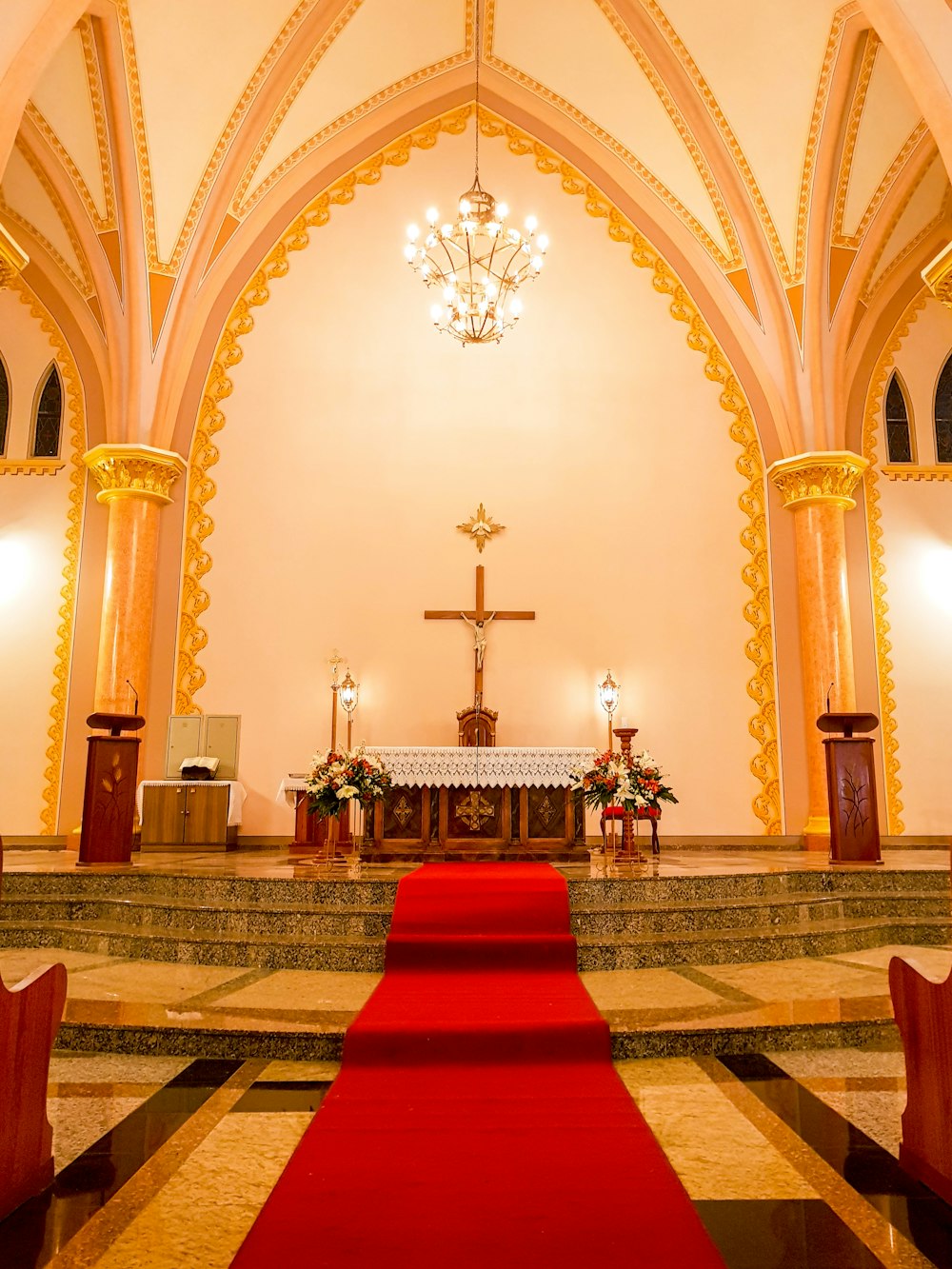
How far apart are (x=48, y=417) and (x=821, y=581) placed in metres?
9.86

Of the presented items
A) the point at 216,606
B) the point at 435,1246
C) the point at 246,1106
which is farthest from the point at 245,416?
the point at 435,1246

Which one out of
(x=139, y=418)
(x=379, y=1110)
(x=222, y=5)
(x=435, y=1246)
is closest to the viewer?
(x=435, y=1246)

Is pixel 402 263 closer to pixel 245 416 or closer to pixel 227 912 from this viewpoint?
pixel 245 416

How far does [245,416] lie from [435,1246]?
34.6 feet

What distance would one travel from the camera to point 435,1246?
2.24m

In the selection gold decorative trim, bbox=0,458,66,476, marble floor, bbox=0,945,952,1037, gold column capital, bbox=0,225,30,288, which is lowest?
marble floor, bbox=0,945,952,1037

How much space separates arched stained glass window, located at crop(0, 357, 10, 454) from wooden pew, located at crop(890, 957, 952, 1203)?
12.0m

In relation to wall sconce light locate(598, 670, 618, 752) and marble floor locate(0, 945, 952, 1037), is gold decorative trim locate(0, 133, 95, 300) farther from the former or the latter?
marble floor locate(0, 945, 952, 1037)

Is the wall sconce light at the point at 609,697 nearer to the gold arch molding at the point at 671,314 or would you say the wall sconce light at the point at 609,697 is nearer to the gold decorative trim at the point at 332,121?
the gold arch molding at the point at 671,314

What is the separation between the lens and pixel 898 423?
39.3 ft

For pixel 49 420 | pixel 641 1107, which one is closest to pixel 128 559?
pixel 49 420

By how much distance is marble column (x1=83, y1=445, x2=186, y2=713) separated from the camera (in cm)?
1043

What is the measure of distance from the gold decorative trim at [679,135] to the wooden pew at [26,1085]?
1147 cm

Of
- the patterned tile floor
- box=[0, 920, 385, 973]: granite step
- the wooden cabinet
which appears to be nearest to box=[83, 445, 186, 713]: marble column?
the wooden cabinet
